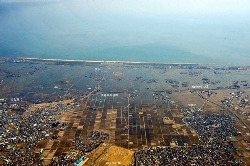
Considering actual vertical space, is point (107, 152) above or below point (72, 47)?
below

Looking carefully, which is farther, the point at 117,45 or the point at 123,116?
the point at 117,45

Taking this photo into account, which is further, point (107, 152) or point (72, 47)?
point (72, 47)

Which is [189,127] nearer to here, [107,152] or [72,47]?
[107,152]

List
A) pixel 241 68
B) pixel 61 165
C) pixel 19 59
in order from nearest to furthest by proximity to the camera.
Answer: pixel 61 165 < pixel 241 68 < pixel 19 59

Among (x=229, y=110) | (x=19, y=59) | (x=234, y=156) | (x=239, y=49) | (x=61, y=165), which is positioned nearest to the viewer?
(x=61, y=165)

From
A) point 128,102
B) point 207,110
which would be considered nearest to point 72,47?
point 128,102

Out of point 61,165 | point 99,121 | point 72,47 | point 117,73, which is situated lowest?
point 61,165

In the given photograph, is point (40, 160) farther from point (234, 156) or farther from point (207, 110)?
point (207, 110)

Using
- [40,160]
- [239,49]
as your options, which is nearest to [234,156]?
[40,160]

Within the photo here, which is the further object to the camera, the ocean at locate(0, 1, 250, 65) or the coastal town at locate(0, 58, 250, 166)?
the ocean at locate(0, 1, 250, 65)

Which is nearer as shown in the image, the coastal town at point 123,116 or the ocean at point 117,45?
the coastal town at point 123,116
